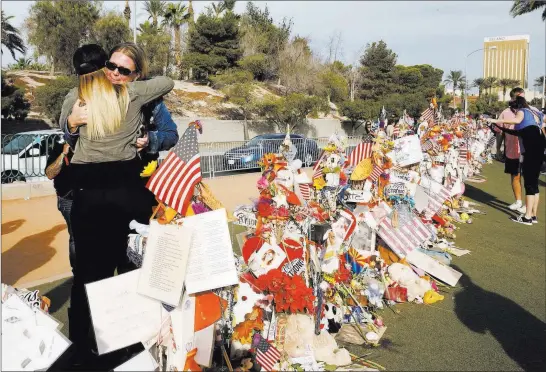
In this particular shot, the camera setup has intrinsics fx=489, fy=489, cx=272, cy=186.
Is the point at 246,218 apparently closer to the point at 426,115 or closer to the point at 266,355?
the point at 266,355

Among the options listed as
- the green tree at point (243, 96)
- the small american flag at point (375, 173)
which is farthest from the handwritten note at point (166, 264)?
the green tree at point (243, 96)

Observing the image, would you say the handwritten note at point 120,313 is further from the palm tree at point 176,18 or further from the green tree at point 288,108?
the palm tree at point 176,18

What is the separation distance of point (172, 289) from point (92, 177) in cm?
79

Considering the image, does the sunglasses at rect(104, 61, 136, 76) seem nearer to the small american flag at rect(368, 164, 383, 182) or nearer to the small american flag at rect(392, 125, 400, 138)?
the small american flag at rect(368, 164, 383, 182)

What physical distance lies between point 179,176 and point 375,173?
2634mm

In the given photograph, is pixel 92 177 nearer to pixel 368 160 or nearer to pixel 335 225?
pixel 335 225

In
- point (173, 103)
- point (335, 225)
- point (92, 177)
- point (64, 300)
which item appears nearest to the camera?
point (92, 177)

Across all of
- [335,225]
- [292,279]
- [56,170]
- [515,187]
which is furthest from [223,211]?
[515,187]

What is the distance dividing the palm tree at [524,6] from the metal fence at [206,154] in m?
16.5

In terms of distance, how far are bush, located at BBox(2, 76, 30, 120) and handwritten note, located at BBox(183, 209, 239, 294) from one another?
84.5 feet

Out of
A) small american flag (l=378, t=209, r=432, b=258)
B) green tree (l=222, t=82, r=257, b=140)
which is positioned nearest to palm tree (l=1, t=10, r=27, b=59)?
green tree (l=222, t=82, r=257, b=140)

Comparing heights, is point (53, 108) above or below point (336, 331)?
above

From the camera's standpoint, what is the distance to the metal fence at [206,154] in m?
10.7

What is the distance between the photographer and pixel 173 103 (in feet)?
112
